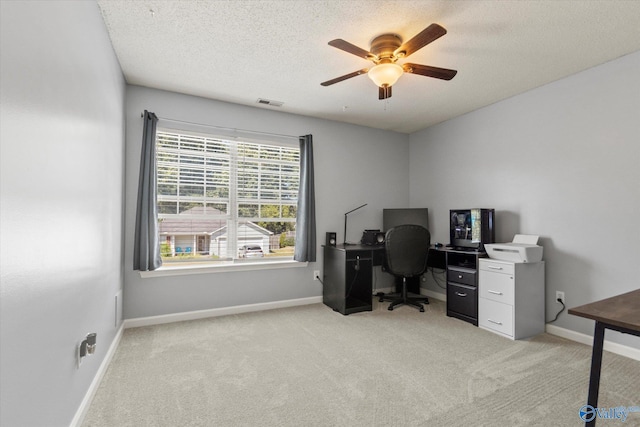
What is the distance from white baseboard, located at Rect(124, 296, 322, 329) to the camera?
315 cm

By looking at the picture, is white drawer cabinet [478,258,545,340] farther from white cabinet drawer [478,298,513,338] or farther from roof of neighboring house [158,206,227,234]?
roof of neighboring house [158,206,227,234]

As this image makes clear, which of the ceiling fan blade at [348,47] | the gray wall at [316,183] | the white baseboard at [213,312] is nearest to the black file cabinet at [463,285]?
the gray wall at [316,183]

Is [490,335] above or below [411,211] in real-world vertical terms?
below

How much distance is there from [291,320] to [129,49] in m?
2.95

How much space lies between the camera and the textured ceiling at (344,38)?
201 centimetres

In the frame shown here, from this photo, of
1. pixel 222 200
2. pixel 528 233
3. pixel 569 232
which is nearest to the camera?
pixel 569 232

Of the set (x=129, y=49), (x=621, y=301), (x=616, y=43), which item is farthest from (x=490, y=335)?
(x=129, y=49)

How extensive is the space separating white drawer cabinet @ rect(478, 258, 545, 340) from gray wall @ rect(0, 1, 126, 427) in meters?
3.31

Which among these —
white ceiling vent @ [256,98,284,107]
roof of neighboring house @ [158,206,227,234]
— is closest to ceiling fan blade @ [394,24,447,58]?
white ceiling vent @ [256,98,284,107]

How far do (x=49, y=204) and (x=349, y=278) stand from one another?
9.40 feet

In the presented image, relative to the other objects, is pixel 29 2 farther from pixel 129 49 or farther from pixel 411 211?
pixel 411 211

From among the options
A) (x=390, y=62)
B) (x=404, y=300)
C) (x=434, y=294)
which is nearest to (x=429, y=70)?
(x=390, y=62)

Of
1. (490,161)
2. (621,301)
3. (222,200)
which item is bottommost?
(621,301)

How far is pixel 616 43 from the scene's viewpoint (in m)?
2.38
